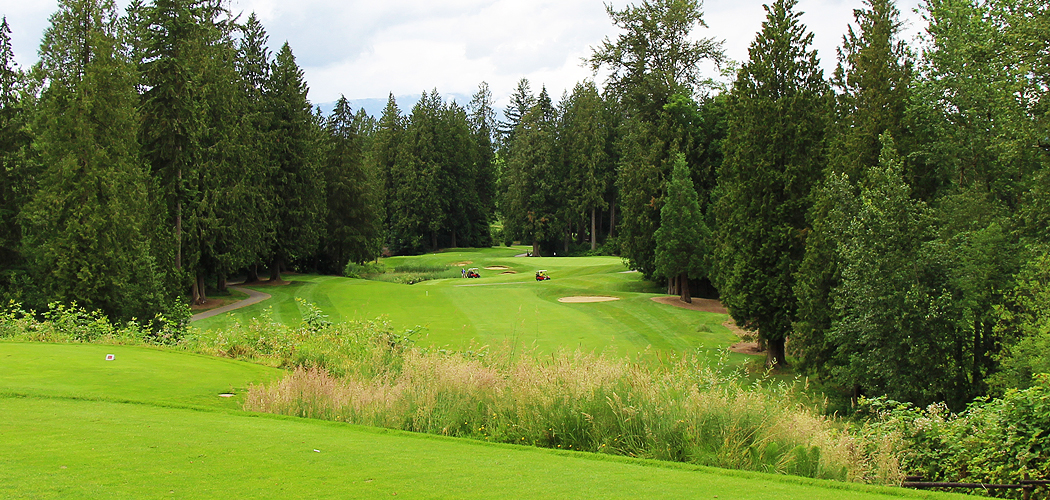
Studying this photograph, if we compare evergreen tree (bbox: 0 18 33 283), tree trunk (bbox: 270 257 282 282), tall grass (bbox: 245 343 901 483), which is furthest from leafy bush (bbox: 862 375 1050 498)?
tree trunk (bbox: 270 257 282 282)

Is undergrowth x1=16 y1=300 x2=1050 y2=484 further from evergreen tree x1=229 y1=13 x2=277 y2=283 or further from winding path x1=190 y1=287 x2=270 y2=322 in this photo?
evergreen tree x1=229 y1=13 x2=277 y2=283

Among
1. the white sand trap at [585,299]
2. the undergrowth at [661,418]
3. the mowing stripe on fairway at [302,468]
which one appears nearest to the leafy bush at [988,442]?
the undergrowth at [661,418]

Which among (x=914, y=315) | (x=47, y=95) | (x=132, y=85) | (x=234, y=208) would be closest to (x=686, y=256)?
(x=914, y=315)

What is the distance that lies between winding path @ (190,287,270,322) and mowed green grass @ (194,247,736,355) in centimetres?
68

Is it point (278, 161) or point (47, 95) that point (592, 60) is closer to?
point (278, 161)

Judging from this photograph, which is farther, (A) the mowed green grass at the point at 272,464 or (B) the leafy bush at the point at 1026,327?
(B) the leafy bush at the point at 1026,327

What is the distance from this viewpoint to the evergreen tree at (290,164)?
41500 millimetres

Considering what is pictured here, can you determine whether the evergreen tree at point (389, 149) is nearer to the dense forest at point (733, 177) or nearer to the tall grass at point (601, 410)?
the dense forest at point (733, 177)

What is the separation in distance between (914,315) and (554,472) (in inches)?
477

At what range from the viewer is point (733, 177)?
2375 centimetres

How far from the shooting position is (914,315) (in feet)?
50.4

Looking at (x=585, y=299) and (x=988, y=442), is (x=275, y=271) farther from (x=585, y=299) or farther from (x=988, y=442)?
(x=988, y=442)

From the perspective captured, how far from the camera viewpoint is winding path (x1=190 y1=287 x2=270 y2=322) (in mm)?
29917

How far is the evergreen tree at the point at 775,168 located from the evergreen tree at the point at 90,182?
19624 millimetres
